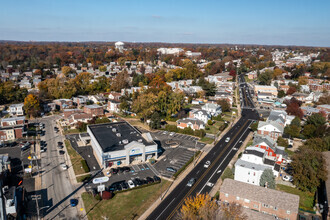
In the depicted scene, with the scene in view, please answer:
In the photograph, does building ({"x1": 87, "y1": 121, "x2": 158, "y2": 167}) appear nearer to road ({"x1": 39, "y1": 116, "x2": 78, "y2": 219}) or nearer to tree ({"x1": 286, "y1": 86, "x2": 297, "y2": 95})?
road ({"x1": 39, "y1": 116, "x2": 78, "y2": 219})

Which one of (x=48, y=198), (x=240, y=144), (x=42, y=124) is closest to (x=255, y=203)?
(x=240, y=144)

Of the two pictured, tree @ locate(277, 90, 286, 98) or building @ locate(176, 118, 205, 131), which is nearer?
building @ locate(176, 118, 205, 131)

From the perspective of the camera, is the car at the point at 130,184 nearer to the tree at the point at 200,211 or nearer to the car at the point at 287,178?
the tree at the point at 200,211

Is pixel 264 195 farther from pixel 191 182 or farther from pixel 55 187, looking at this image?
pixel 55 187

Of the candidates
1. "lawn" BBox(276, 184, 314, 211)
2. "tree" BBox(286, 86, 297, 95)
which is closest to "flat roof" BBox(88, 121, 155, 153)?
"lawn" BBox(276, 184, 314, 211)

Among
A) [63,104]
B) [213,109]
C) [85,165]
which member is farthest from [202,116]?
[63,104]

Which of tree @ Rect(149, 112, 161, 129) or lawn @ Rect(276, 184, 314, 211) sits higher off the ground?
tree @ Rect(149, 112, 161, 129)
